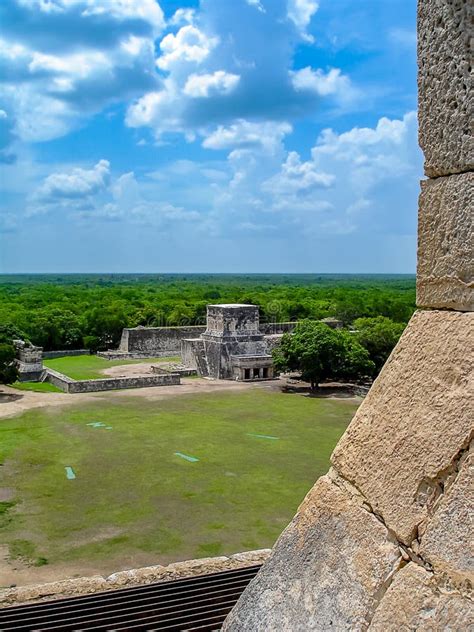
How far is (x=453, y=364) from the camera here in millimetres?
1671

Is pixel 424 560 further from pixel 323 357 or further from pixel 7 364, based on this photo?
pixel 323 357

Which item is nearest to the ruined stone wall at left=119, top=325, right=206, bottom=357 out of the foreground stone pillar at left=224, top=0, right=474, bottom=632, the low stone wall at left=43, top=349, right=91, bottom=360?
the low stone wall at left=43, top=349, right=91, bottom=360

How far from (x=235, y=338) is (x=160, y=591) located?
Answer: 76.2 ft

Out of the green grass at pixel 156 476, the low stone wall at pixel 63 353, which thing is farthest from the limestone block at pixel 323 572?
the low stone wall at pixel 63 353

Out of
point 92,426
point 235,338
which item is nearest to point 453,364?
point 92,426

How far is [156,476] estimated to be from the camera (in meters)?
14.7

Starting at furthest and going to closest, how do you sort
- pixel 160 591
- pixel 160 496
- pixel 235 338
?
pixel 235 338 < pixel 160 496 < pixel 160 591

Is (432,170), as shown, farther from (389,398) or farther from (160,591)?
(160,591)

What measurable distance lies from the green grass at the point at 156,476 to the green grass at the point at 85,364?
623cm

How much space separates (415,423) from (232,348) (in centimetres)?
2838

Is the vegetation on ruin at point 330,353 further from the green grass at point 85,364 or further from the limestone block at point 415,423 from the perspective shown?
the limestone block at point 415,423

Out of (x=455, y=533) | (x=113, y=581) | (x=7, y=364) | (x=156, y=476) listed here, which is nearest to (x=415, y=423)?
(x=455, y=533)

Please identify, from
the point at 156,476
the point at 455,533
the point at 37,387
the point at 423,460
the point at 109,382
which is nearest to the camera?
the point at 455,533

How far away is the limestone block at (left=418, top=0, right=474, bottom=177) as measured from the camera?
1725 mm
